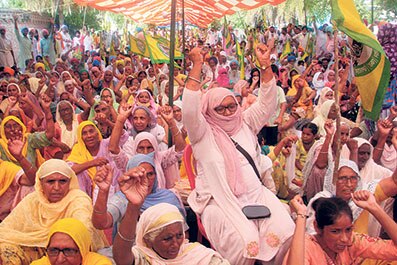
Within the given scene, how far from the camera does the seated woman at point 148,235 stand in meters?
2.41

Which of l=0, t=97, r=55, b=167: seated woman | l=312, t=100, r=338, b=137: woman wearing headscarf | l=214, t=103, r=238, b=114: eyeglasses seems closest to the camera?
l=214, t=103, r=238, b=114: eyeglasses

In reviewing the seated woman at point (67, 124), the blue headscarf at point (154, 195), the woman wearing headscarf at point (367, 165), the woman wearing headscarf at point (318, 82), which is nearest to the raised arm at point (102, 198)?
the blue headscarf at point (154, 195)

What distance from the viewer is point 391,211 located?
3.27m

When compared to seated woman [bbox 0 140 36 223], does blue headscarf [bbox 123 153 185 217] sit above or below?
above

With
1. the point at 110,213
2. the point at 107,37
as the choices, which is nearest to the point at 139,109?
the point at 110,213

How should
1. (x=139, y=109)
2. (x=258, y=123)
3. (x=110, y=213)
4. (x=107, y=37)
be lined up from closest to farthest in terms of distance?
(x=110, y=213), (x=258, y=123), (x=139, y=109), (x=107, y=37)

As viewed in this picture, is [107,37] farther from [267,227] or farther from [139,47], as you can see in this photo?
[267,227]

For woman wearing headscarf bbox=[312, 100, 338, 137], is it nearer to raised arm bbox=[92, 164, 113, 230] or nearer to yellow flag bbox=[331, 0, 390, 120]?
yellow flag bbox=[331, 0, 390, 120]

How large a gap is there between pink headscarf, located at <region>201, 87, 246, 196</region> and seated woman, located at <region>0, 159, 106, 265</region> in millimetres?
918

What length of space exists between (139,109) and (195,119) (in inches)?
61.6

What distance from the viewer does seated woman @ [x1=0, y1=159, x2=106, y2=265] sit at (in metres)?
3.07

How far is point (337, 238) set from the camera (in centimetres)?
252

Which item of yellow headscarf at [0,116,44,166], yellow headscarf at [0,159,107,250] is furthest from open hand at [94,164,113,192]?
yellow headscarf at [0,116,44,166]

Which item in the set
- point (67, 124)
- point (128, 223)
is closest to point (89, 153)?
point (67, 124)
